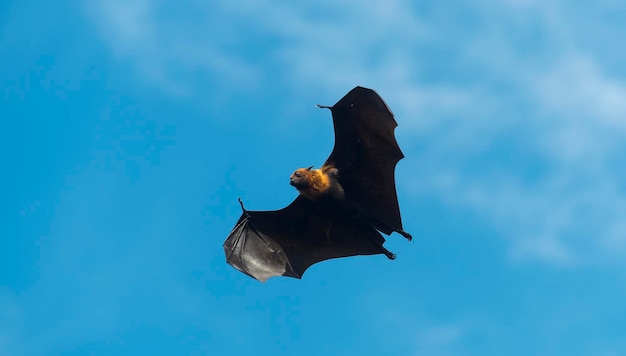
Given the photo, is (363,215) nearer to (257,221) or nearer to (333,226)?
(333,226)

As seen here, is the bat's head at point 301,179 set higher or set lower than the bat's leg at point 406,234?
higher

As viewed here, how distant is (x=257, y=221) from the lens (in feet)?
100

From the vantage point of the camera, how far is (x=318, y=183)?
28906 millimetres

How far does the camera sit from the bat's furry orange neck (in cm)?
2869

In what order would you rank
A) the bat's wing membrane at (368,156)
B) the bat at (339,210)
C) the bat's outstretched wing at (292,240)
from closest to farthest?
1. the bat's wing membrane at (368,156)
2. the bat at (339,210)
3. the bat's outstretched wing at (292,240)

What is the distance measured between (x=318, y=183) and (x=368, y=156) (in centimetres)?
147

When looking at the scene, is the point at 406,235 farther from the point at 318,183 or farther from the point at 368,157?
the point at 318,183

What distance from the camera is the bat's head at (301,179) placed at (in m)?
28.7

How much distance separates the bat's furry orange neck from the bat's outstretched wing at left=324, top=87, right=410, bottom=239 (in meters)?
0.20

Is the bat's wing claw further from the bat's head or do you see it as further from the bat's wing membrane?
the bat's head

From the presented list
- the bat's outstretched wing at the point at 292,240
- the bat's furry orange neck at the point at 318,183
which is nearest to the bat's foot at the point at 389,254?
the bat's outstretched wing at the point at 292,240

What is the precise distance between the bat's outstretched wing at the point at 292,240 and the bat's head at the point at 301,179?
3.81 feet

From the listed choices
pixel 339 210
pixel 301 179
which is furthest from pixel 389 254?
pixel 301 179

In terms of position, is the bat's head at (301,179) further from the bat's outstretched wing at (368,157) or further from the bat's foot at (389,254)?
the bat's foot at (389,254)
